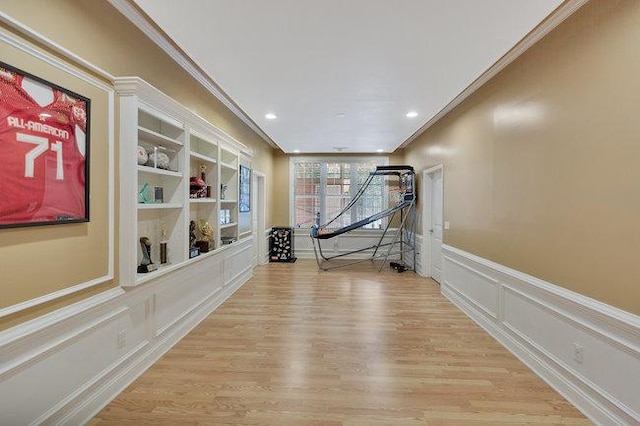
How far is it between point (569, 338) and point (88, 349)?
3307 millimetres

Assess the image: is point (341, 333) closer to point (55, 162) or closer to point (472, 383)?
point (472, 383)

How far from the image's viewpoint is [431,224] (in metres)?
5.79

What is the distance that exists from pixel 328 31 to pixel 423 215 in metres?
4.33

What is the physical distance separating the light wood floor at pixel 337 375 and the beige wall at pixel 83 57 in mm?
973

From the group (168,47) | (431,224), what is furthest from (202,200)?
(431,224)

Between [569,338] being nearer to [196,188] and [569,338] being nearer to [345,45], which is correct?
[345,45]

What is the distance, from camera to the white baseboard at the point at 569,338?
70.2 inches

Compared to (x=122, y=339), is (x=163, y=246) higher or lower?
higher

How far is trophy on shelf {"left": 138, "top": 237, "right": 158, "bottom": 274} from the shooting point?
8.13 ft

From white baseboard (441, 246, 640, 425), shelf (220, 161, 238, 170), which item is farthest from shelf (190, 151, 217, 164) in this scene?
white baseboard (441, 246, 640, 425)

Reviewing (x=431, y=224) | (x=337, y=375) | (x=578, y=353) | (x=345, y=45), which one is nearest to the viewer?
(x=578, y=353)

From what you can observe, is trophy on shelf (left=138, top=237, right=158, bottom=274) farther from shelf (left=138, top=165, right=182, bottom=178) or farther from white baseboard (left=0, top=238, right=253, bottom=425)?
shelf (left=138, top=165, right=182, bottom=178)

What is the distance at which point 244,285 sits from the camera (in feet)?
16.6

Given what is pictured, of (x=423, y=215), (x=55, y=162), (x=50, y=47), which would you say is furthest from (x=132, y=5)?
(x=423, y=215)
